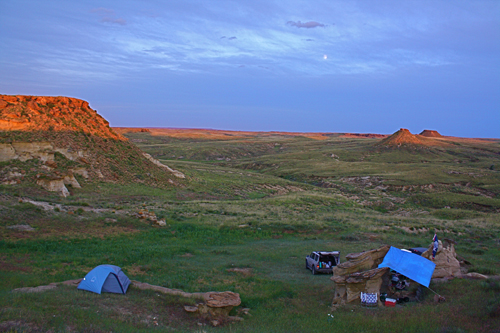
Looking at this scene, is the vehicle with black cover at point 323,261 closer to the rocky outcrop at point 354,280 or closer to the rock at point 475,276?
the rocky outcrop at point 354,280

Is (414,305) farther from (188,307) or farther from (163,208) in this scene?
(163,208)

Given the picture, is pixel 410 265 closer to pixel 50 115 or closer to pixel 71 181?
pixel 71 181

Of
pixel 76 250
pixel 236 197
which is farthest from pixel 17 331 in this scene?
pixel 236 197

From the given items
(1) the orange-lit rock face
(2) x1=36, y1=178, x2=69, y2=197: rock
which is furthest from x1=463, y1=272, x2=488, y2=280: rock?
(1) the orange-lit rock face

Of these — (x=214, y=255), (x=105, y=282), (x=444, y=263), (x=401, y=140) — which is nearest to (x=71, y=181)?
(x=214, y=255)

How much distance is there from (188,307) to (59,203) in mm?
22193

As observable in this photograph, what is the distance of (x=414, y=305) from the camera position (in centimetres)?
1261

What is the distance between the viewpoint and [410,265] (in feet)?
46.8

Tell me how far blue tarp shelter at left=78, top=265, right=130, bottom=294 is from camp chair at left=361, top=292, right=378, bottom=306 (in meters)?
8.73

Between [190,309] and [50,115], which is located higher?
[50,115]

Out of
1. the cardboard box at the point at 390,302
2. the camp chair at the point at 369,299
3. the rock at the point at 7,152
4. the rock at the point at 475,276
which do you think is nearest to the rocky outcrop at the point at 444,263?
the rock at the point at 475,276

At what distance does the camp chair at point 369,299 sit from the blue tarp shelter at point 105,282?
873 cm

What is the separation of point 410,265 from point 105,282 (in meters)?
11.7

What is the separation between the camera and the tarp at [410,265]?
1391cm
